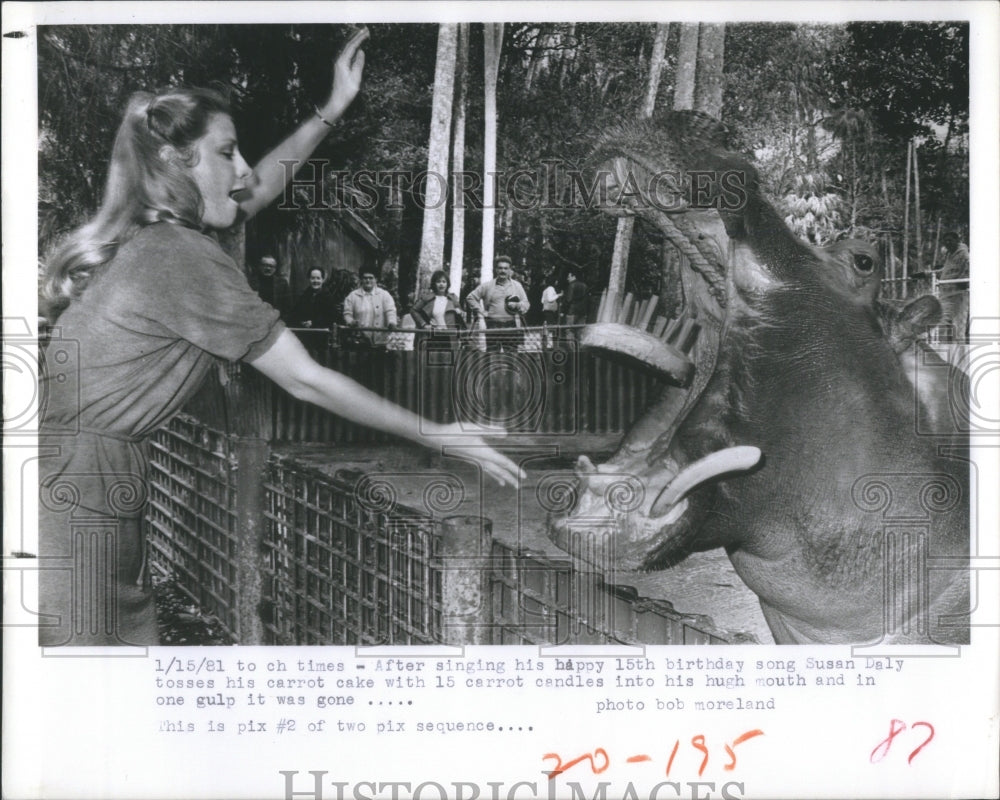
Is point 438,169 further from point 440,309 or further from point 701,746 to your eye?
point 701,746

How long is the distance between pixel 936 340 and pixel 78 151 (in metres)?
3.50

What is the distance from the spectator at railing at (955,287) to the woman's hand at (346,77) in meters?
2.44

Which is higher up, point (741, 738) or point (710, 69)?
point (710, 69)

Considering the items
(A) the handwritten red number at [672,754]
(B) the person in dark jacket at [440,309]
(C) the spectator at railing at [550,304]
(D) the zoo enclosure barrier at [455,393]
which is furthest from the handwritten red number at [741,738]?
(B) the person in dark jacket at [440,309]

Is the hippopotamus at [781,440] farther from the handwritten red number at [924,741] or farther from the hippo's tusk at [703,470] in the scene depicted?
the handwritten red number at [924,741]

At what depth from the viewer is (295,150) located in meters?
4.34

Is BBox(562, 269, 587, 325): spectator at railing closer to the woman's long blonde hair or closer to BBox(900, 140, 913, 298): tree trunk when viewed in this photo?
BBox(900, 140, 913, 298): tree trunk

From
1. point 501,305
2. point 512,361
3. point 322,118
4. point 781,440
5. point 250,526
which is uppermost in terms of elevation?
point 322,118

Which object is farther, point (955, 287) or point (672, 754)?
point (955, 287)

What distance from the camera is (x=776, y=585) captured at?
14.6ft

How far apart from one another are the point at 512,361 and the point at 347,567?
1053 millimetres

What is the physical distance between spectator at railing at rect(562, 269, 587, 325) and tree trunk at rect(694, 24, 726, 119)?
0.84m

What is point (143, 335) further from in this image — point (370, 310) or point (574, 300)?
point (574, 300)

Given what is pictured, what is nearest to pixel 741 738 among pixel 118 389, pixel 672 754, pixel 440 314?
pixel 672 754
